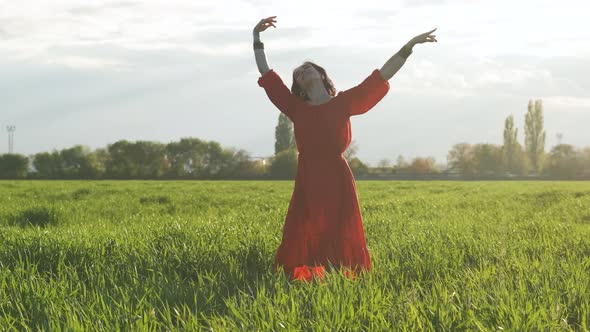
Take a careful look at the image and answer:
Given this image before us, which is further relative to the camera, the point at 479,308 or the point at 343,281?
the point at 343,281

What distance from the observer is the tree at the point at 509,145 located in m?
83.4

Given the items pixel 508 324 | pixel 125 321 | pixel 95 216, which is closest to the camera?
pixel 508 324

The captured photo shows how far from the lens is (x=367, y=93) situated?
427 centimetres

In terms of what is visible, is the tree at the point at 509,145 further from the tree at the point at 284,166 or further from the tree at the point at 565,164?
the tree at the point at 284,166

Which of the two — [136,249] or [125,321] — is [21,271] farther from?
[125,321]

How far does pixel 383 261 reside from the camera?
457cm

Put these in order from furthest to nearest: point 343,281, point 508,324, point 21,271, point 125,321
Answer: point 21,271 < point 343,281 < point 125,321 < point 508,324

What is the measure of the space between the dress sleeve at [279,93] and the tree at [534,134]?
87.7 meters

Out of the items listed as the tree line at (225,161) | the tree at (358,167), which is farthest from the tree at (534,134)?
the tree at (358,167)

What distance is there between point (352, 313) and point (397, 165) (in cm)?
8853

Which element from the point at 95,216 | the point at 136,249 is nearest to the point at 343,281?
the point at 136,249

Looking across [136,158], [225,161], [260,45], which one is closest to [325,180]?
[260,45]

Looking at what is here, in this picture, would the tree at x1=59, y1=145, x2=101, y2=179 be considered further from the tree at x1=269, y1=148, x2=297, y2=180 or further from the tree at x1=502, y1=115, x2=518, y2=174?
the tree at x1=502, y1=115, x2=518, y2=174

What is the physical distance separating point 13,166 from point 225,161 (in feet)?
85.9
